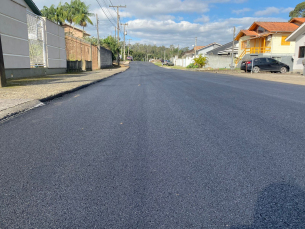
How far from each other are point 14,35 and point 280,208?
14.8 m

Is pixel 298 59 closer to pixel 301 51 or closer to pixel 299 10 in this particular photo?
pixel 301 51

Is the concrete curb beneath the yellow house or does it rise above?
beneath

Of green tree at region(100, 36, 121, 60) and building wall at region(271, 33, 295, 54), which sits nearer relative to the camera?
building wall at region(271, 33, 295, 54)

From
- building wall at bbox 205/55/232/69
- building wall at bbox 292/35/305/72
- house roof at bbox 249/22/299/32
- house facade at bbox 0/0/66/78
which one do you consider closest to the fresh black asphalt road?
house facade at bbox 0/0/66/78

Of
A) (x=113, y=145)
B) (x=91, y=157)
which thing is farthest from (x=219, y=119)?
(x=91, y=157)

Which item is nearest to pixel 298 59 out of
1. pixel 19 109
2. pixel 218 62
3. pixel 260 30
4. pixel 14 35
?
pixel 260 30

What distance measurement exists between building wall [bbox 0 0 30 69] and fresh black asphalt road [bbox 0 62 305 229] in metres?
9.09

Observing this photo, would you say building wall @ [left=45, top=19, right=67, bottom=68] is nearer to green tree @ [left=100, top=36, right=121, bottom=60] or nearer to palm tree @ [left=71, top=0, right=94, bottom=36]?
green tree @ [left=100, top=36, right=121, bottom=60]

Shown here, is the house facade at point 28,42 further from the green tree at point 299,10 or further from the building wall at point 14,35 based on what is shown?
the green tree at point 299,10

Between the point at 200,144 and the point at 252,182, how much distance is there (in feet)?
4.13

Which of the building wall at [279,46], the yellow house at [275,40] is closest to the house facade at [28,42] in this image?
the yellow house at [275,40]

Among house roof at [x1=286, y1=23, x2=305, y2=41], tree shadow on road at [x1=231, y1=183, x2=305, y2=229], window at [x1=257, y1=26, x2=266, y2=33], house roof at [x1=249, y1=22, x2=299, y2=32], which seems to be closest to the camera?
tree shadow on road at [x1=231, y1=183, x2=305, y2=229]

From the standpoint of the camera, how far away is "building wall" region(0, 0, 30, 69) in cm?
1290

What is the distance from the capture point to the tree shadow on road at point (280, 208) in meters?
2.12
